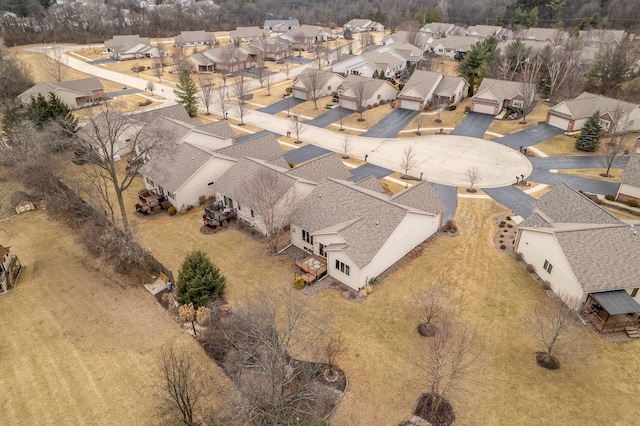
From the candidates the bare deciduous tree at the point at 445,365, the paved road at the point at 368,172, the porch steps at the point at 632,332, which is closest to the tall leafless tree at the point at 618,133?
the paved road at the point at 368,172

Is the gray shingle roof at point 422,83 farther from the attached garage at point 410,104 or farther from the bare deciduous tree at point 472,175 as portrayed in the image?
the bare deciduous tree at point 472,175

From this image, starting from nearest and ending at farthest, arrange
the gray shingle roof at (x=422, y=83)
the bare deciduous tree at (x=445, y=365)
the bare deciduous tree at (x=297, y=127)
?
the bare deciduous tree at (x=445, y=365)
the bare deciduous tree at (x=297, y=127)
the gray shingle roof at (x=422, y=83)

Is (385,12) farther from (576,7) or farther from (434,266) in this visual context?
(434,266)

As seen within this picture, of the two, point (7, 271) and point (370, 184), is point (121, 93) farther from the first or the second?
point (370, 184)

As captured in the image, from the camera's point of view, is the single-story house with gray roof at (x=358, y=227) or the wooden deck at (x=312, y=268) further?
the wooden deck at (x=312, y=268)

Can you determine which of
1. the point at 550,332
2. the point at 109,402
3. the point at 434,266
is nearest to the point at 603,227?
the point at 550,332

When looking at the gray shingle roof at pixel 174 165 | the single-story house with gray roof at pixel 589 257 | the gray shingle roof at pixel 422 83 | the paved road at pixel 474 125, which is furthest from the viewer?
the gray shingle roof at pixel 422 83
